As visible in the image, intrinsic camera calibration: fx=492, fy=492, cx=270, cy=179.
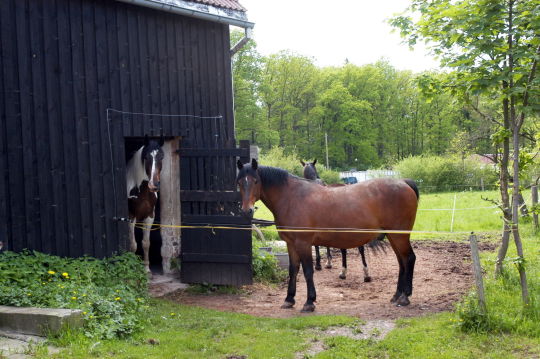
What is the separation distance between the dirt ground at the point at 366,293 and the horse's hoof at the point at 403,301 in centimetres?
10

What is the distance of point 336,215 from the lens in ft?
24.0

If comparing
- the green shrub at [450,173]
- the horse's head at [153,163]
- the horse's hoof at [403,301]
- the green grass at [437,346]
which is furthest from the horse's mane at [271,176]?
the green shrub at [450,173]

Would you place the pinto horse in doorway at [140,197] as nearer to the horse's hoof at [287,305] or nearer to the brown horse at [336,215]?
the brown horse at [336,215]

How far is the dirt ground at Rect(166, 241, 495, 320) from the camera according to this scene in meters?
6.90

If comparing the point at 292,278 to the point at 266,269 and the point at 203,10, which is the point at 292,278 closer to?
the point at 266,269

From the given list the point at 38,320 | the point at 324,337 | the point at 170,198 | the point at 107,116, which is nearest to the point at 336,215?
the point at 324,337

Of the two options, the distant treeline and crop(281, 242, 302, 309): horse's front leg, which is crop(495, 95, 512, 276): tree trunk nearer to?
crop(281, 242, 302, 309): horse's front leg

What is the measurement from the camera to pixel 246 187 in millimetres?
6895

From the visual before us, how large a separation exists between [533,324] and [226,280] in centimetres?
459

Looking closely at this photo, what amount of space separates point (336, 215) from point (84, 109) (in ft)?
13.6

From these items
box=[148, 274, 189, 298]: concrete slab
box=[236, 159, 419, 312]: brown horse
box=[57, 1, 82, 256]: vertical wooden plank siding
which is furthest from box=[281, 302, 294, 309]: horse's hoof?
box=[57, 1, 82, 256]: vertical wooden plank siding

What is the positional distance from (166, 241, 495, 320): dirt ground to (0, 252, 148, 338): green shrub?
0.97 metres

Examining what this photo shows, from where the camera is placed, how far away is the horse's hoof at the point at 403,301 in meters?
7.02

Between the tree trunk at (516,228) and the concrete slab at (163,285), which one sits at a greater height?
the tree trunk at (516,228)
